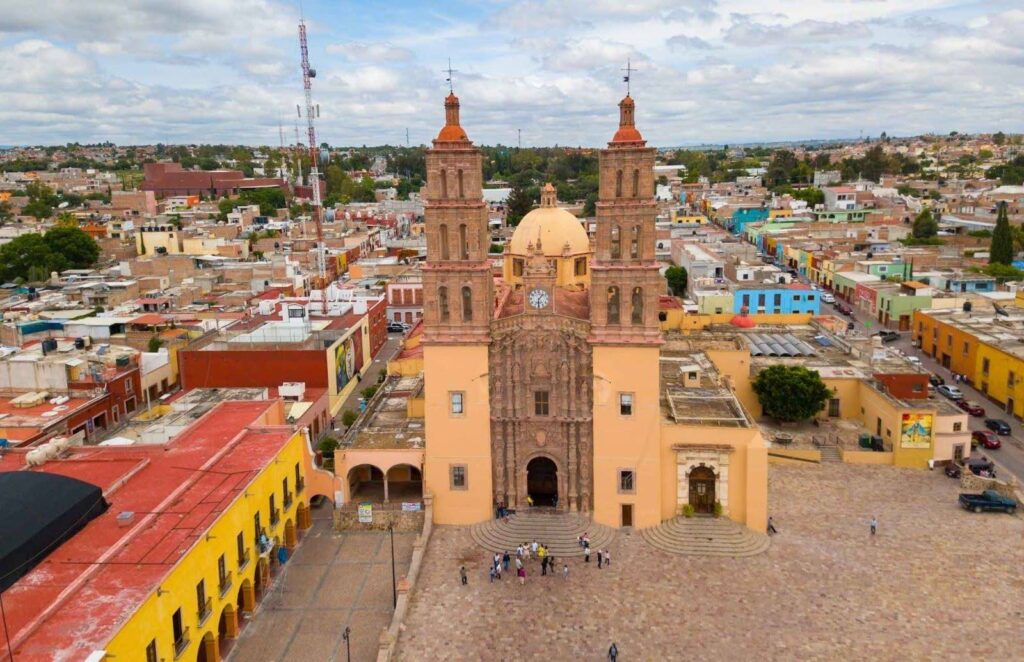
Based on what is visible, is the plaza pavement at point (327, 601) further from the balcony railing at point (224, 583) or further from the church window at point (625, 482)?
the church window at point (625, 482)

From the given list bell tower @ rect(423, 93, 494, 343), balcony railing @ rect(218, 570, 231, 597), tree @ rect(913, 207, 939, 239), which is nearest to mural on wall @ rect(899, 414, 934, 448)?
bell tower @ rect(423, 93, 494, 343)

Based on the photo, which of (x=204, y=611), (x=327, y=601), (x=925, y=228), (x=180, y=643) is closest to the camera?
(x=180, y=643)

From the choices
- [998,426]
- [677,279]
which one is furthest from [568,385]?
[677,279]

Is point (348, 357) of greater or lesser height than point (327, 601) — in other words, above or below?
above

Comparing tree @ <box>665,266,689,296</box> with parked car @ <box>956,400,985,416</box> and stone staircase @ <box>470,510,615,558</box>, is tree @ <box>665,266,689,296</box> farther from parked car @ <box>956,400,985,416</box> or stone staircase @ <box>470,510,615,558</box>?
stone staircase @ <box>470,510,615,558</box>

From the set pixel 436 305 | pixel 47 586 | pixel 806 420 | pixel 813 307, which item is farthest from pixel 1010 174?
pixel 47 586

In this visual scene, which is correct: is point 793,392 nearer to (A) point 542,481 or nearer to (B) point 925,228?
(A) point 542,481

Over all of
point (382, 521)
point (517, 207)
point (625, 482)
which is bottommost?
point (382, 521)

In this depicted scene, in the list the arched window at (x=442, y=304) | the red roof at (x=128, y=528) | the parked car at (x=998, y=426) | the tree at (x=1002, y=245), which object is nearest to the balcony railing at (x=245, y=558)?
the red roof at (x=128, y=528)
